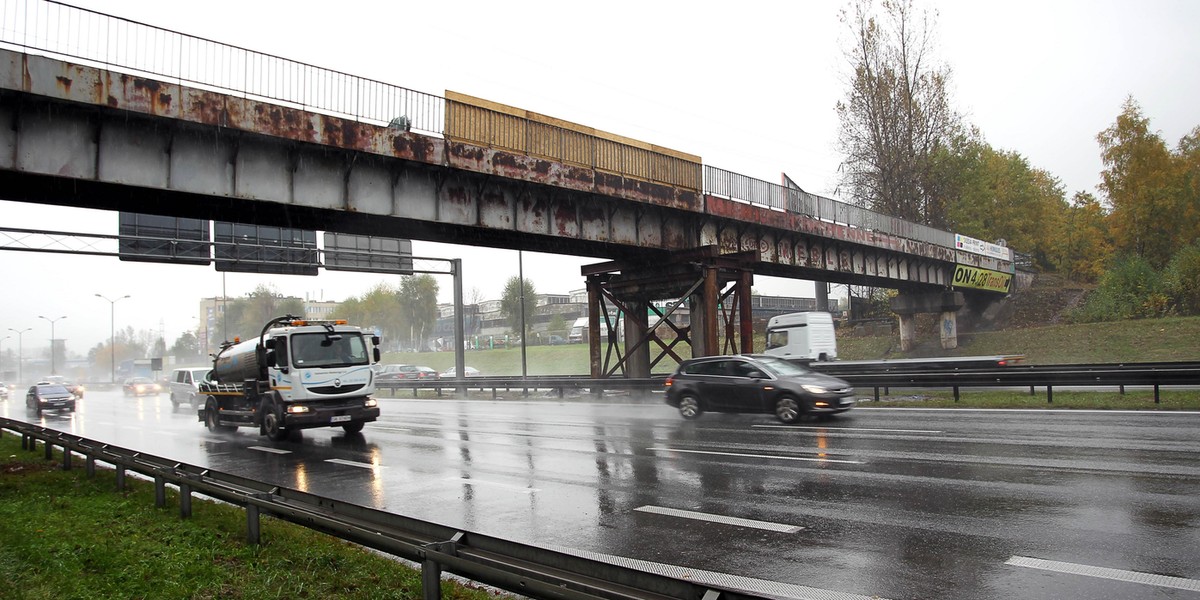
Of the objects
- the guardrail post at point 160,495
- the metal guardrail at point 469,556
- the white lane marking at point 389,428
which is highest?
the metal guardrail at point 469,556

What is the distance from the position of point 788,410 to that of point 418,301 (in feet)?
237

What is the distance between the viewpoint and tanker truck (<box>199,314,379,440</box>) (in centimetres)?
1582

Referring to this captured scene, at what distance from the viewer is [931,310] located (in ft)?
145

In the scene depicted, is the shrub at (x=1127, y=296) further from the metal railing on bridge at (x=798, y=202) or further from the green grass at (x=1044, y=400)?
the green grass at (x=1044, y=400)

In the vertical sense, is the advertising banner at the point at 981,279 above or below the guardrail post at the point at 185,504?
above

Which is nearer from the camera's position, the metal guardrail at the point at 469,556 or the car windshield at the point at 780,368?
the metal guardrail at the point at 469,556

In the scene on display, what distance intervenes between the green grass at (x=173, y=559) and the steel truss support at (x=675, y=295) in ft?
57.6

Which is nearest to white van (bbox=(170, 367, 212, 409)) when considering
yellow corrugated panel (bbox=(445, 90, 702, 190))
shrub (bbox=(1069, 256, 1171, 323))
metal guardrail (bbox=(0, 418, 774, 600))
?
yellow corrugated panel (bbox=(445, 90, 702, 190))

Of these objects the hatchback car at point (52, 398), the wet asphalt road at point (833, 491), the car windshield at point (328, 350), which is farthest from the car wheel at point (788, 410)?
the hatchback car at point (52, 398)

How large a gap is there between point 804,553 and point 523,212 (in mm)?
15457

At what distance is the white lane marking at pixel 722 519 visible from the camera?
7098 millimetres

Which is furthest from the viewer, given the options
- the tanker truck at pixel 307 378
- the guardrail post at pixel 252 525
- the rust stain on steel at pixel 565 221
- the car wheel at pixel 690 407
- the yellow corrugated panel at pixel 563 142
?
the rust stain on steel at pixel 565 221

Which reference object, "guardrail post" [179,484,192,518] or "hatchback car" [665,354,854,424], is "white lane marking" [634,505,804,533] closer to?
"guardrail post" [179,484,192,518]

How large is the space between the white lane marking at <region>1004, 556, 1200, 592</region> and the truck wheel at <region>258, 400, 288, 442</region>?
562 inches
